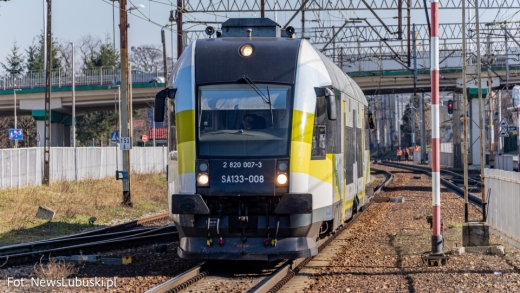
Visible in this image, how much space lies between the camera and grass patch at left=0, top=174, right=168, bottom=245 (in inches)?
784

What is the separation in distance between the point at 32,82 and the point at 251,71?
49.2 metres

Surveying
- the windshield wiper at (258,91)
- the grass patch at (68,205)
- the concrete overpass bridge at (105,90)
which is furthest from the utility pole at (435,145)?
the concrete overpass bridge at (105,90)

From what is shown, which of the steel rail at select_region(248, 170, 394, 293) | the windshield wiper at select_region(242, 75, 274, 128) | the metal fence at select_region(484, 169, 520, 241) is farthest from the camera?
the metal fence at select_region(484, 169, 520, 241)

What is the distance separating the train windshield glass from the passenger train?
14mm

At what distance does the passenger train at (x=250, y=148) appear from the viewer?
10.8 metres

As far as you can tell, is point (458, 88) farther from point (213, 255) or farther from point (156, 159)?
point (213, 255)

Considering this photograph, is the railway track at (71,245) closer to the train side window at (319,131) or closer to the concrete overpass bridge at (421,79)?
the train side window at (319,131)

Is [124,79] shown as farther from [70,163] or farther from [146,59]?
[146,59]

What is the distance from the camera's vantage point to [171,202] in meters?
11.2

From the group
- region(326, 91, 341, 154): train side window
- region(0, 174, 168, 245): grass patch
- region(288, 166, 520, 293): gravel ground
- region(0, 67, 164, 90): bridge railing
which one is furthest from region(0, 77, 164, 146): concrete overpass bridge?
region(326, 91, 341, 154): train side window

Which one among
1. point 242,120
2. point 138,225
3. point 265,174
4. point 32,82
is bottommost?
point 138,225

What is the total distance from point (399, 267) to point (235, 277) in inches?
103

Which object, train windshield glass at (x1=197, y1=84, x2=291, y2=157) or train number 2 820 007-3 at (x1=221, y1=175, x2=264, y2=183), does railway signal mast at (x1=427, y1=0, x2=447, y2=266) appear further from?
train number 2 820 007-3 at (x1=221, y1=175, x2=264, y2=183)

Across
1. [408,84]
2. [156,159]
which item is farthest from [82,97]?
[408,84]
